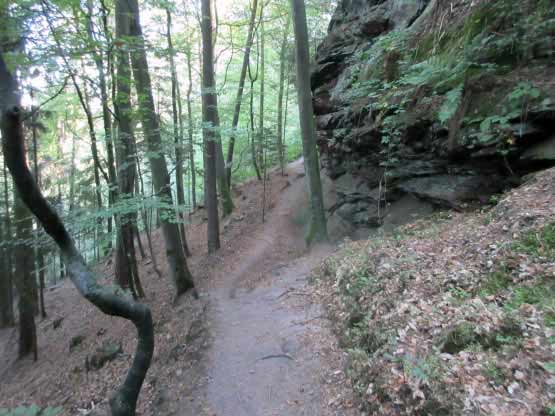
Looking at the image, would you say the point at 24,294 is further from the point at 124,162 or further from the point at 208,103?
the point at 208,103

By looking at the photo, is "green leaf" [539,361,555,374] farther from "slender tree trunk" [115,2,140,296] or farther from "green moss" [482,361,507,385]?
"slender tree trunk" [115,2,140,296]

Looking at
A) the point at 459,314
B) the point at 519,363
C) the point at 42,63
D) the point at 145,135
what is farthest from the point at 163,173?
the point at 519,363

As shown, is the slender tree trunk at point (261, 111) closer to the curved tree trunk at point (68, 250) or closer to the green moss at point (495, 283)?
the curved tree trunk at point (68, 250)

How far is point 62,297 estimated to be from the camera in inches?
669

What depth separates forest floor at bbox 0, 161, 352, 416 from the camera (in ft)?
16.0

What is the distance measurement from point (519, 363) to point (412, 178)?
6.08 metres

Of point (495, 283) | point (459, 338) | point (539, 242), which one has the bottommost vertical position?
point (459, 338)

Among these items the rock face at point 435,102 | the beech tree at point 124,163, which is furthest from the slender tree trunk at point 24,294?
the rock face at point 435,102

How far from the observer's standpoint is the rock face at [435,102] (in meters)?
5.66

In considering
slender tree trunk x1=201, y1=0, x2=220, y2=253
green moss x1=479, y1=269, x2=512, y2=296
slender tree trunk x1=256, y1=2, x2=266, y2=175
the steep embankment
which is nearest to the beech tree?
slender tree trunk x1=201, y1=0, x2=220, y2=253

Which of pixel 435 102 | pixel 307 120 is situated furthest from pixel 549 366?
pixel 307 120

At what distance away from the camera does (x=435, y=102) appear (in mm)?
7566

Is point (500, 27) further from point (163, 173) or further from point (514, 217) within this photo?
point (163, 173)

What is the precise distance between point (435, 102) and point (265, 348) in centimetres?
655
